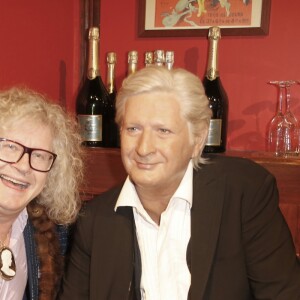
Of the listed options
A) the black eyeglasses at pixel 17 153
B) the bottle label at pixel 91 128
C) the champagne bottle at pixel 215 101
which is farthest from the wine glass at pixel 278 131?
the black eyeglasses at pixel 17 153

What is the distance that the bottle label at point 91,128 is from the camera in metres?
1.61

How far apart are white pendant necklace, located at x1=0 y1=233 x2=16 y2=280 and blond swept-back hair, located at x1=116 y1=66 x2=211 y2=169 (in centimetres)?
52

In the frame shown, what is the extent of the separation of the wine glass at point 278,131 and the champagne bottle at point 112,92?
640 millimetres

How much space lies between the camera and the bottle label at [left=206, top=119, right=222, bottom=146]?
1.54m

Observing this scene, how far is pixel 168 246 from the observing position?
43.1 inches

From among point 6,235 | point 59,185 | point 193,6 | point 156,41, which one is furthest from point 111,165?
point 193,6

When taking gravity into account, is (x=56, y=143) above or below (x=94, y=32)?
below

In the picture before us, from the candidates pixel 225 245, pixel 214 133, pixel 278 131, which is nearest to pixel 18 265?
pixel 225 245

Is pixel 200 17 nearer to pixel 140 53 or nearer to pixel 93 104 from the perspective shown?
pixel 140 53

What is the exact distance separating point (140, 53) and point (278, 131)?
73cm

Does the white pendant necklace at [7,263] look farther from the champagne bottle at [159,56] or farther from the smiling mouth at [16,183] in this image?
the champagne bottle at [159,56]

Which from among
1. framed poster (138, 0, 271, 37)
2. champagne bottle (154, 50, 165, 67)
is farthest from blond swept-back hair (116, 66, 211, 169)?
framed poster (138, 0, 271, 37)

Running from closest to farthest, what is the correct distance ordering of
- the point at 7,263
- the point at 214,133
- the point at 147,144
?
the point at 147,144 < the point at 7,263 < the point at 214,133

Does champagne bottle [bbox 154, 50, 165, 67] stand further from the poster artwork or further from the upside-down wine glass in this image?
the upside-down wine glass
